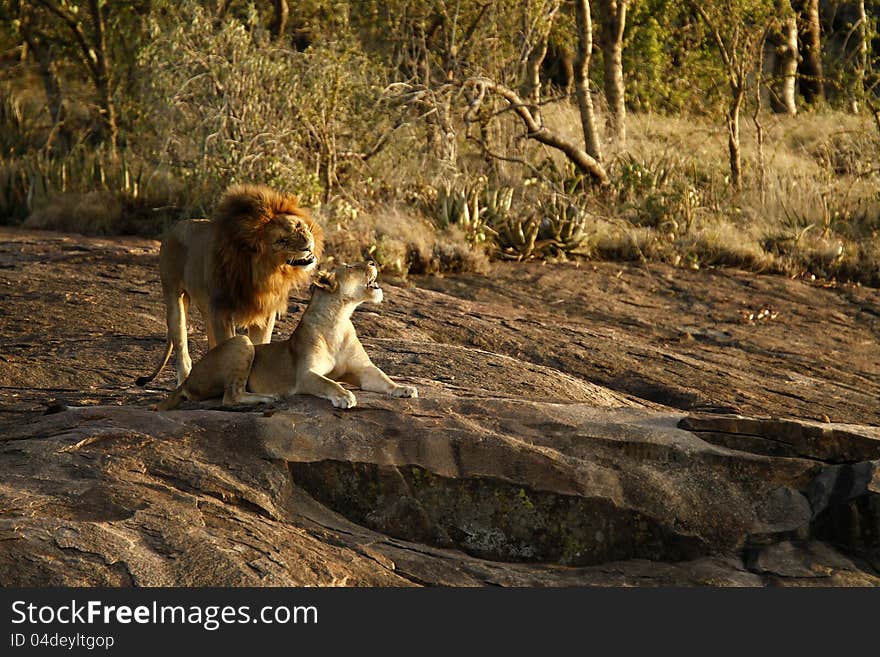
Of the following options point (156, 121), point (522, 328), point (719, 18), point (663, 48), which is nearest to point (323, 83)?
point (156, 121)

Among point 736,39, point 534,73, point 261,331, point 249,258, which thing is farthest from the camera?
point 534,73

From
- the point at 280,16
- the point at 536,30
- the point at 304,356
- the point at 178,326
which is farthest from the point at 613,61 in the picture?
the point at 304,356

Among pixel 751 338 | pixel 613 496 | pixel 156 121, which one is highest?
pixel 156 121

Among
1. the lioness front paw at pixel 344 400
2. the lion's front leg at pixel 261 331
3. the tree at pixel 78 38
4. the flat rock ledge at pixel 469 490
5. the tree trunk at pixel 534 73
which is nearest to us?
the flat rock ledge at pixel 469 490

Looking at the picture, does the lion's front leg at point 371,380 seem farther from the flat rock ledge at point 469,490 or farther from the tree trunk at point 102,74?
the tree trunk at point 102,74

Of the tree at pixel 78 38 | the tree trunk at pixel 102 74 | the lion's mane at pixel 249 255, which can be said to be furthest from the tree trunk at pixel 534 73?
the lion's mane at pixel 249 255

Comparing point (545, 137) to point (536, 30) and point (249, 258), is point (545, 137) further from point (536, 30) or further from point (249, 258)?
point (249, 258)

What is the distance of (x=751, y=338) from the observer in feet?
40.6

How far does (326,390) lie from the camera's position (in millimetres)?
5844

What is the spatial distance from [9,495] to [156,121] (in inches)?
456

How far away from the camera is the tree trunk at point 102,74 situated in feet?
69.1

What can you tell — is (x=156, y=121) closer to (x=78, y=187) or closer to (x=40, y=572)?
(x=78, y=187)

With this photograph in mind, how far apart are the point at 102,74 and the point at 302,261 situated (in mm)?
16282

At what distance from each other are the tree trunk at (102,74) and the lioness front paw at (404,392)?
51.2 feet
